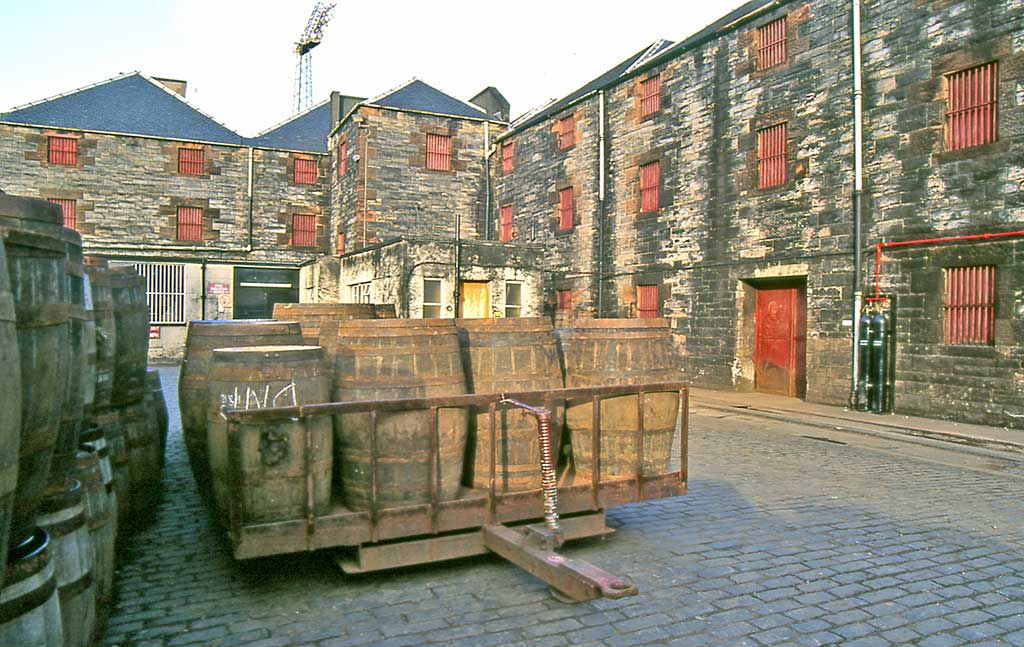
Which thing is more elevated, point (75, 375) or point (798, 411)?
point (75, 375)

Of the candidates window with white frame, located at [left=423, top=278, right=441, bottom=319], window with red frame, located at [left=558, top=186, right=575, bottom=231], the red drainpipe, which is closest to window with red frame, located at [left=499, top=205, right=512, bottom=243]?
window with red frame, located at [left=558, top=186, right=575, bottom=231]

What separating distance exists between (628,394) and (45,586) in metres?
3.63

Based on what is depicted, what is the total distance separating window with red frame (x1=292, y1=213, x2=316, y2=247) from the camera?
29906 mm

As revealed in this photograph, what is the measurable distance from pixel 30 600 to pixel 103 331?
7.93 feet

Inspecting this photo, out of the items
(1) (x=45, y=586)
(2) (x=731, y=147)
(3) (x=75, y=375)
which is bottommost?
(1) (x=45, y=586)

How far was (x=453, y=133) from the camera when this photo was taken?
27062 mm

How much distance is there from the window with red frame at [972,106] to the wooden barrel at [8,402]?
42.1 ft

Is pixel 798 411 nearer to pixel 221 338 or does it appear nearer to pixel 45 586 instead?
pixel 221 338

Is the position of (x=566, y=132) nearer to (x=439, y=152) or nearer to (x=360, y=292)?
(x=439, y=152)

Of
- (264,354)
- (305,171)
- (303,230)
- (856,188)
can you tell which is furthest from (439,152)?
(264,354)

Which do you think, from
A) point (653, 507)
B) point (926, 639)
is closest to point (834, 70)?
point (653, 507)

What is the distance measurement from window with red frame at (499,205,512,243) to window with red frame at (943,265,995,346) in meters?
15.8

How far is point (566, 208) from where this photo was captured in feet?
70.5

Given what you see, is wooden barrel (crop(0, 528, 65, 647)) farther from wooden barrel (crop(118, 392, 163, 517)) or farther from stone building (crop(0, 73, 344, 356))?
stone building (crop(0, 73, 344, 356))
